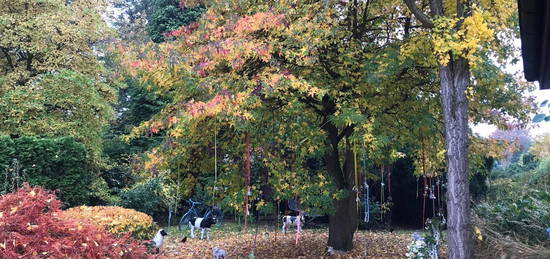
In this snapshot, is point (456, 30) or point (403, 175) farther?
point (403, 175)

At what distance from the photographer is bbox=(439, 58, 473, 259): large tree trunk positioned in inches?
176

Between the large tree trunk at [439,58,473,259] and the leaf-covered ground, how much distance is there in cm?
263

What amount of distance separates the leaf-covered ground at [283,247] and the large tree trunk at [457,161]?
2631mm

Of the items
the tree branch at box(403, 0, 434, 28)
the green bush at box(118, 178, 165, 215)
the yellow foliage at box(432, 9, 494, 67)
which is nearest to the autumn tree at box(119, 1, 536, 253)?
the tree branch at box(403, 0, 434, 28)

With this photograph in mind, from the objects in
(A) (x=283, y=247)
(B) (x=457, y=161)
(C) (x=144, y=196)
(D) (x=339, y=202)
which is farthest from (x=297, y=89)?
(C) (x=144, y=196)

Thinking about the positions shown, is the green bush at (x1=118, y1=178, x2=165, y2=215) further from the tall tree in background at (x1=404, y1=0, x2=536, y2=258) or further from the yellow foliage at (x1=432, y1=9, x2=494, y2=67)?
the yellow foliage at (x1=432, y1=9, x2=494, y2=67)

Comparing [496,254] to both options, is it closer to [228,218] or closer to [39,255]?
[39,255]

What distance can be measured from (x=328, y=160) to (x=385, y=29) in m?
2.25

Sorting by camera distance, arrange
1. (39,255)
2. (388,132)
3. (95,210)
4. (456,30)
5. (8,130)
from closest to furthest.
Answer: (39,255) → (456,30) → (388,132) → (95,210) → (8,130)

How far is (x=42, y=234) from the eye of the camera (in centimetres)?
354

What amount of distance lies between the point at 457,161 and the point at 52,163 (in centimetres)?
896

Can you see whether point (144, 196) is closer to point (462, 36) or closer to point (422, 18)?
point (422, 18)

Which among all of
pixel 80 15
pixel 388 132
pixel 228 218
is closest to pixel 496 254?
pixel 388 132

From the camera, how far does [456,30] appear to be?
450 cm
